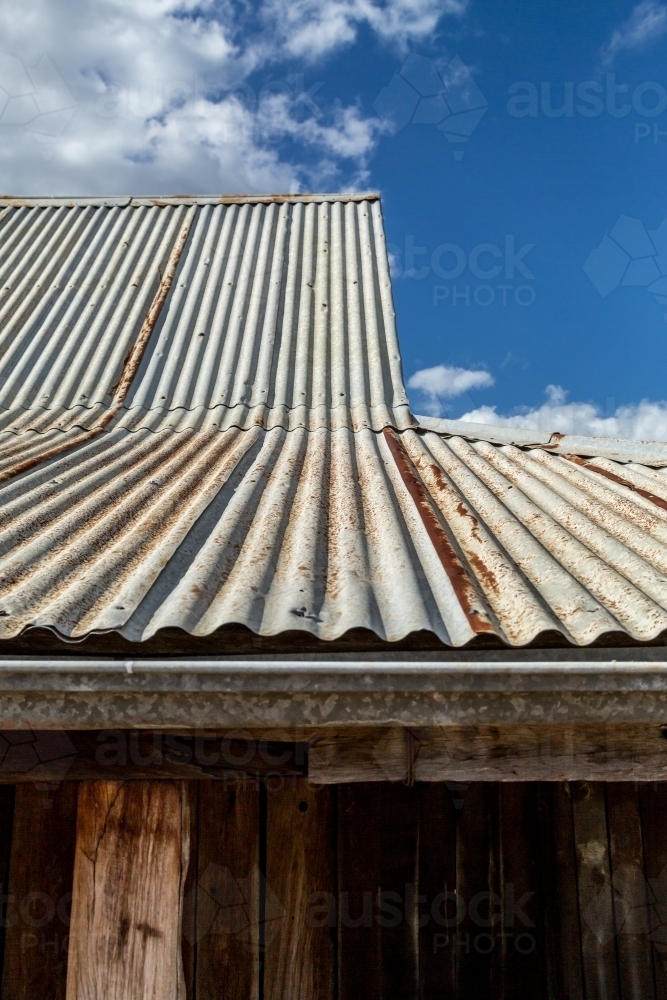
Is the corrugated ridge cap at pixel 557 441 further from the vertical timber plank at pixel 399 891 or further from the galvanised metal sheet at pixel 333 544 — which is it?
the vertical timber plank at pixel 399 891

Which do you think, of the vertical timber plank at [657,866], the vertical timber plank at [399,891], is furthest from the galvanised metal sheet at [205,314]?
the vertical timber plank at [657,866]

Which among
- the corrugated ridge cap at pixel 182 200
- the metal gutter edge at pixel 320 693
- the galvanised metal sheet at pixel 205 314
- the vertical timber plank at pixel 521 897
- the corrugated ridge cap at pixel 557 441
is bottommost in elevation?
the vertical timber plank at pixel 521 897

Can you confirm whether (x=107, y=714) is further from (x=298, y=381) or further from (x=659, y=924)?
(x=298, y=381)

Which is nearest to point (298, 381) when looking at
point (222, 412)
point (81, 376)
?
point (222, 412)

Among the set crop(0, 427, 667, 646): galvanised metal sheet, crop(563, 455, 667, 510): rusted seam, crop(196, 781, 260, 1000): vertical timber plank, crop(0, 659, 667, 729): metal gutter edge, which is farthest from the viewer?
crop(563, 455, 667, 510): rusted seam

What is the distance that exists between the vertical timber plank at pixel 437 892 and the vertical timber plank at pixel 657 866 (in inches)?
28.2

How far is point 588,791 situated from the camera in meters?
2.67

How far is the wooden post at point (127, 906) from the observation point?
6.79 feet

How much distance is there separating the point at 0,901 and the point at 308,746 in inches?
50.0

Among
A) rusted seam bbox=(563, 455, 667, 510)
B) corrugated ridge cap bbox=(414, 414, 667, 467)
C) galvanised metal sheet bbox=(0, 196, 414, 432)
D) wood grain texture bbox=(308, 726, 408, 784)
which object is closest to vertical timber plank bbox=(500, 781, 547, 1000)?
wood grain texture bbox=(308, 726, 408, 784)

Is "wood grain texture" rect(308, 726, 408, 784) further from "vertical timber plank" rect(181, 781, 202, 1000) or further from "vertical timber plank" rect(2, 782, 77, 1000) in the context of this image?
"vertical timber plank" rect(2, 782, 77, 1000)

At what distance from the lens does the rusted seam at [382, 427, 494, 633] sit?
6.26 feet

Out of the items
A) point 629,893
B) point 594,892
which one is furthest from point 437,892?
point 629,893

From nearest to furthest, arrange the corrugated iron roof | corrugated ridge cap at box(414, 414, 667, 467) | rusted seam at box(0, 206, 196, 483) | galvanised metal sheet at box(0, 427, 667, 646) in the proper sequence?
galvanised metal sheet at box(0, 427, 667, 646) → the corrugated iron roof → rusted seam at box(0, 206, 196, 483) → corrugated ridge cap at box(414, 414, 667, 467)
